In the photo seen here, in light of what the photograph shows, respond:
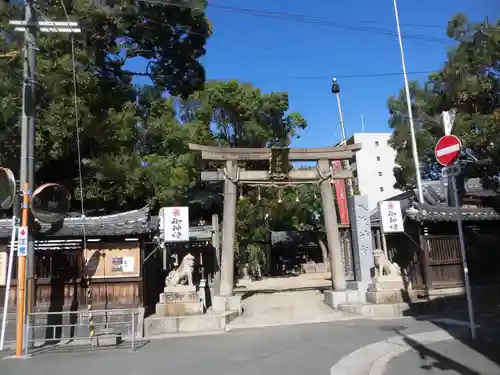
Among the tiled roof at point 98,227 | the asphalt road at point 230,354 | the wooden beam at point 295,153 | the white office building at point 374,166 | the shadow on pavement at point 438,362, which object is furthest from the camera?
the white office building at point 374,166

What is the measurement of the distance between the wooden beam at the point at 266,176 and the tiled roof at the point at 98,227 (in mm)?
3585

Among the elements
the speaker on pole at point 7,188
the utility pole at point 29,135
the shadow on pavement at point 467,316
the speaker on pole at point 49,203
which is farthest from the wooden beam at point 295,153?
the speaker on pole at point 7,188

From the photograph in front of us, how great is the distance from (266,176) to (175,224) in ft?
15.5

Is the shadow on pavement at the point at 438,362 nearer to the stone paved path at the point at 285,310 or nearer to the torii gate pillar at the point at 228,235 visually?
the stone paved path at the point at 285,310

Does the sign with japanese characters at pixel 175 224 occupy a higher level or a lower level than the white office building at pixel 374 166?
lower

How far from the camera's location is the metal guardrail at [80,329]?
11117 millimetres

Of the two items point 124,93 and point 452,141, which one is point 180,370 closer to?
point 452,141

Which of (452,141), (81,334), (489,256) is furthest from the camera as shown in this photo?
(489,256)

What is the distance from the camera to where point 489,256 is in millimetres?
17969

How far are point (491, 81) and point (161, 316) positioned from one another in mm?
16374

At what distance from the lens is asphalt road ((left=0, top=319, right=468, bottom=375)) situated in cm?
830

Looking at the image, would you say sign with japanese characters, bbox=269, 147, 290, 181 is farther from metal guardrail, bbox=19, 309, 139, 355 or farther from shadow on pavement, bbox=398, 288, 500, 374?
metal guardrail, bbox=19, 309, 139, 355

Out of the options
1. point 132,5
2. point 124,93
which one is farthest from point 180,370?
point 132,5

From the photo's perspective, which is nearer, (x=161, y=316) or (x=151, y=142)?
(x=161, y=316)
